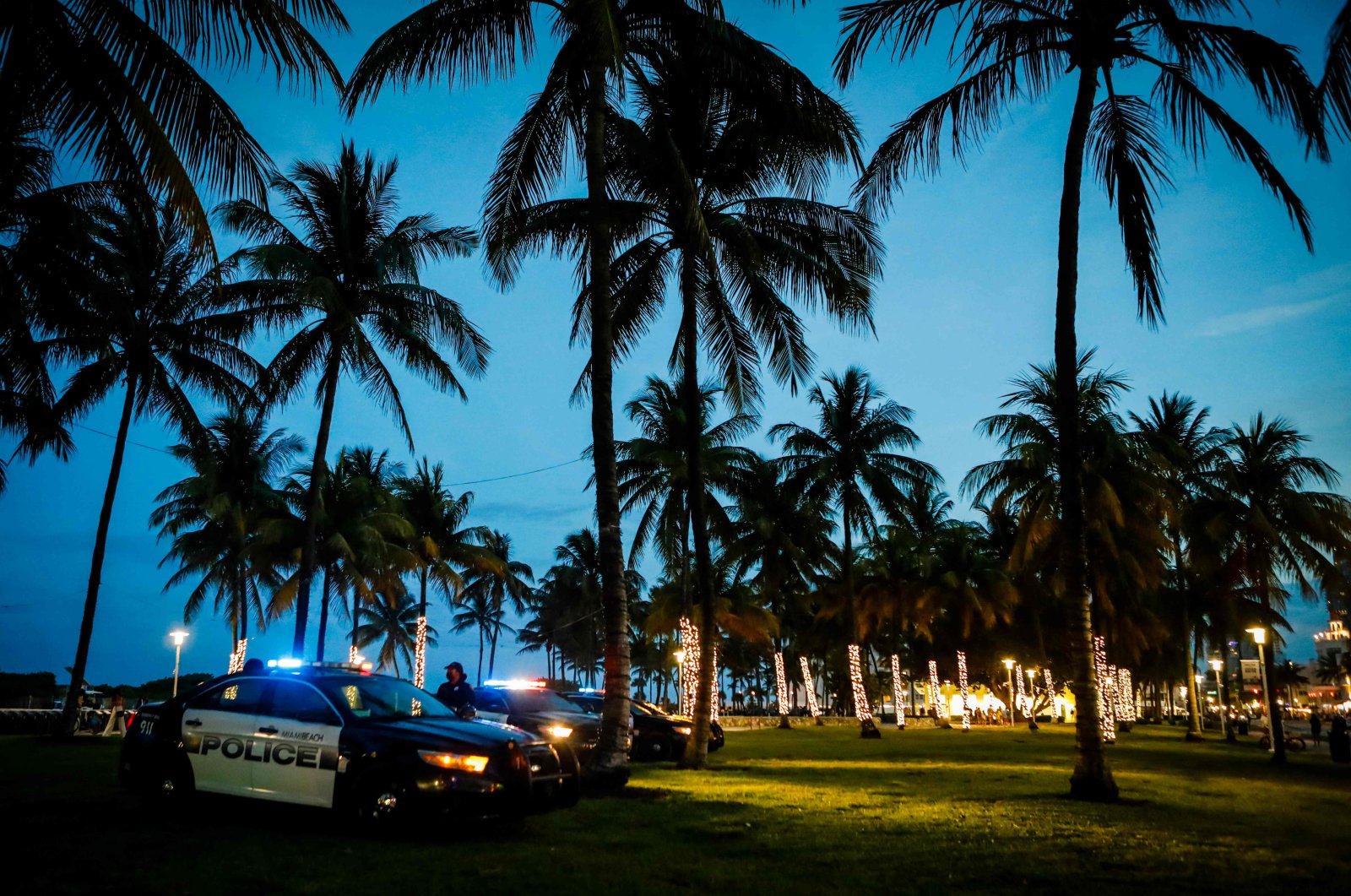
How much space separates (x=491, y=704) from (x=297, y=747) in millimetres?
10471

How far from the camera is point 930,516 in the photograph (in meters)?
50.8

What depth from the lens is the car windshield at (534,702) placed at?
1878cm

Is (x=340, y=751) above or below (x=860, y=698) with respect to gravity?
above

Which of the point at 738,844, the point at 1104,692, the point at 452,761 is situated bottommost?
the point at 738,844

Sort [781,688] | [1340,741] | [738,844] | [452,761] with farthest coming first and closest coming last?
[781,688]
[1340,741]
[738,844]
[452,761]

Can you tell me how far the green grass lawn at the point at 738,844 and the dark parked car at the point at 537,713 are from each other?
4580mm

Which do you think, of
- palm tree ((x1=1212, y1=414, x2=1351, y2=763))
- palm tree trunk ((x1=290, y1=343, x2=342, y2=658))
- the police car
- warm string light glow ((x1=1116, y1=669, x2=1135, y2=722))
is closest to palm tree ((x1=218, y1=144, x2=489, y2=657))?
palm tree trunk ((x1=290, y1=343, x2=342, y2=658))

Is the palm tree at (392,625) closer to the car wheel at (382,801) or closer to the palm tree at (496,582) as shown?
the palm tree at (496,582)

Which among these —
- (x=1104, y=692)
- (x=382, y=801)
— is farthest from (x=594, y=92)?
(x=1104, y=692)

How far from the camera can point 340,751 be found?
8.18m

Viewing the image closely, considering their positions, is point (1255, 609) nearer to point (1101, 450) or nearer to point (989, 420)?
point (1101, 450)

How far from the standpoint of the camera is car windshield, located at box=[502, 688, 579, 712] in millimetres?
18781

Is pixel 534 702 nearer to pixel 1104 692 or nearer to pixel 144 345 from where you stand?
pixel 144 345

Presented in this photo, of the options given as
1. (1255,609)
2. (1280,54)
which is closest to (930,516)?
(1255,609)
